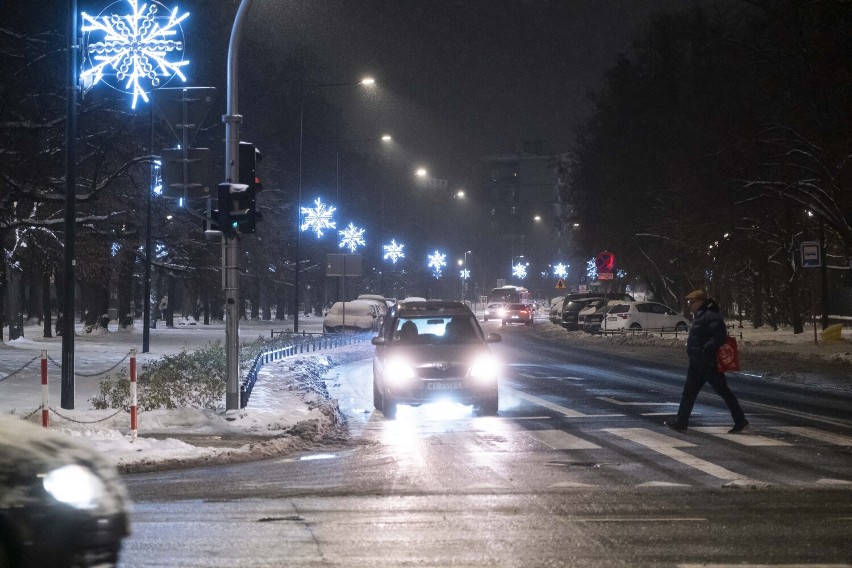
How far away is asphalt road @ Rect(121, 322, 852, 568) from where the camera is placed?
24.9 ft

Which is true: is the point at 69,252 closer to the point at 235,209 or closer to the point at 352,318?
the point at 235,209

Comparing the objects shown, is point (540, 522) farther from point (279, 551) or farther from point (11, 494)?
point (11, 494)

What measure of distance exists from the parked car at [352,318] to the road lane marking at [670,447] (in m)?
34.7

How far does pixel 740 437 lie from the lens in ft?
46.8

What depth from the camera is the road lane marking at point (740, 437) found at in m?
13.6

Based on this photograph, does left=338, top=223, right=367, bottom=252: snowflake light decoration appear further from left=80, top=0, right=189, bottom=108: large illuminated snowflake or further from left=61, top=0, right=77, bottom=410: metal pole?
left=61, top=0, right=77, bottom=410: metal pole

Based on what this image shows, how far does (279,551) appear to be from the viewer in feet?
25.0

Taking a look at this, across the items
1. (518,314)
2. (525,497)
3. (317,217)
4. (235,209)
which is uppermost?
(317,217)

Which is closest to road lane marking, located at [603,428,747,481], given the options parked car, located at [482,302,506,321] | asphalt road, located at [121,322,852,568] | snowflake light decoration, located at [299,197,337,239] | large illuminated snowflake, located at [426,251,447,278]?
asphalt road, located at [121,322,852,568]

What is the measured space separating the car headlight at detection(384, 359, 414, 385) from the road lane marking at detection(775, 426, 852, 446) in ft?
18.2

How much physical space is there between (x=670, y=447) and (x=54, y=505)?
9.34 metres

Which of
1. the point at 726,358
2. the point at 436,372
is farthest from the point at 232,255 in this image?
the point at 726,358

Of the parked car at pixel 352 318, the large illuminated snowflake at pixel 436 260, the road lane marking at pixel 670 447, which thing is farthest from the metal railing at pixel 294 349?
the large illuminated snowflake at pixel 436 260

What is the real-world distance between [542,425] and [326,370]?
46.9ft
